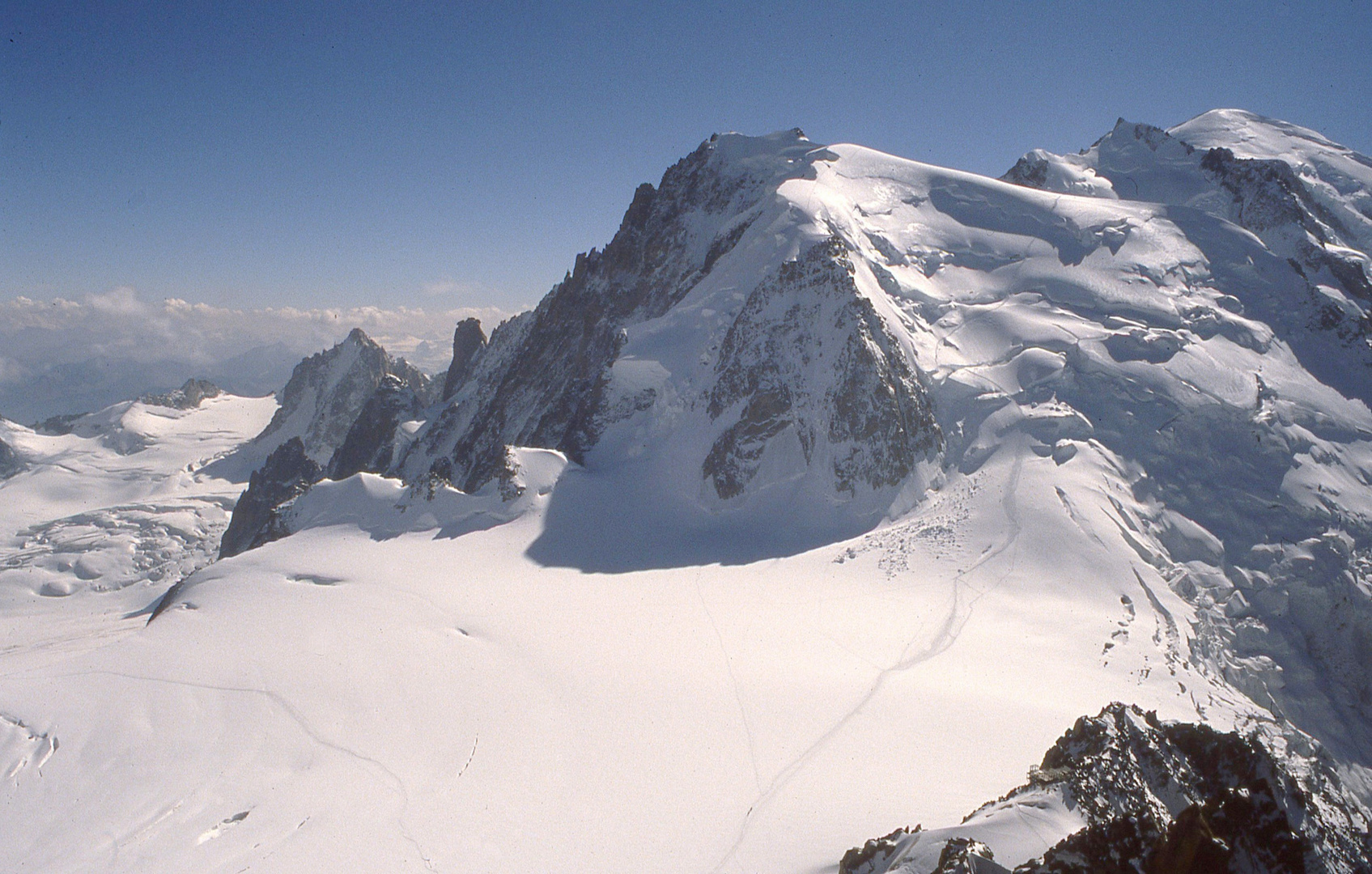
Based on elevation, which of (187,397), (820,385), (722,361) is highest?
(722,361)

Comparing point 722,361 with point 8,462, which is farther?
point 8,462

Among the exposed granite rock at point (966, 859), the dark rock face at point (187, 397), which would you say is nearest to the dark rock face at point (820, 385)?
the exposed granite rock at point (966, 859)

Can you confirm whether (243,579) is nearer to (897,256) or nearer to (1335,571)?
(897,256)

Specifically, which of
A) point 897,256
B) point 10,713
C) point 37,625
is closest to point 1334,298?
point 897,256

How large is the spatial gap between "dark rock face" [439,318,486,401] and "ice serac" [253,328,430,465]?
3203 centimetres

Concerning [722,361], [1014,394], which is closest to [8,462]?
[722,361]

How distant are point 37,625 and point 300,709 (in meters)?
65.9

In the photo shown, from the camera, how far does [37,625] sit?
6506 cm

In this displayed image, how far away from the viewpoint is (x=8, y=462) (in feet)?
386

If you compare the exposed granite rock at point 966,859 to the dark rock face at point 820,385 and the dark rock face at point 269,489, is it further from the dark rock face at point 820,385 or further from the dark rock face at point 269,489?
the dark rock face at point 269,489

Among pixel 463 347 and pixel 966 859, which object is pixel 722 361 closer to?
pixel 966 859

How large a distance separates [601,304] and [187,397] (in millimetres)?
138767

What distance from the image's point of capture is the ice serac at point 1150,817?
9758mm

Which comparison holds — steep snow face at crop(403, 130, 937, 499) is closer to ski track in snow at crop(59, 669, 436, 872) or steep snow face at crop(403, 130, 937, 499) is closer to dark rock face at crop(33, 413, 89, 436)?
ski track in snow at crop(59, 669, 436, 872)
